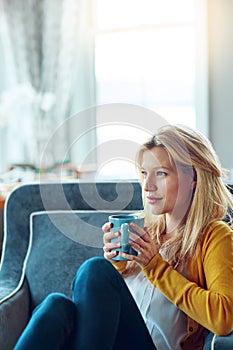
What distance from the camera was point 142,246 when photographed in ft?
4.34

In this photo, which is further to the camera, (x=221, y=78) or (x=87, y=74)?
(x=87, y=74)

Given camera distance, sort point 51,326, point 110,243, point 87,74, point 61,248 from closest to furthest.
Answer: point 51,326 → point 110,243 → point 61,248 → point 87,74

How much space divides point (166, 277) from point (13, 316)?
2.00 feet

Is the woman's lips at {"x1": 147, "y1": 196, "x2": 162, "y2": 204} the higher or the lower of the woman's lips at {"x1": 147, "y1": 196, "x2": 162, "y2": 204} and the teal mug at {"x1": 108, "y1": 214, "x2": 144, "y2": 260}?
the higher

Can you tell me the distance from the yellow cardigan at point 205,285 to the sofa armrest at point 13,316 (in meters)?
0.55

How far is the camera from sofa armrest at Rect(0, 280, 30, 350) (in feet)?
5.39

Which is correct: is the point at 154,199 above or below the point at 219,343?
above

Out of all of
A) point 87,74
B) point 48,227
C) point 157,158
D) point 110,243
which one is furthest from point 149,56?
point 110,243

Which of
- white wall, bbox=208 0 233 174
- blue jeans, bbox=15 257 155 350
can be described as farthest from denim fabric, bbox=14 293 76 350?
white wall, bbox=208 0 233 174

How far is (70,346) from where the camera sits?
128cm

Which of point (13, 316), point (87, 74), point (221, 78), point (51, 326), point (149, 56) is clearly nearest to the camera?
point (51, 326)

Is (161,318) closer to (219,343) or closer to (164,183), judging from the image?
(219,343)

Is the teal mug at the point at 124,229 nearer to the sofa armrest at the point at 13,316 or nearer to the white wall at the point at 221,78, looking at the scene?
the sofa armrest at the point at 13,316

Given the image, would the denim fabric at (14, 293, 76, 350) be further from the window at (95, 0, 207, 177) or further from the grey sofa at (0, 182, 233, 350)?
the window at (95, 0, 207, 177)
